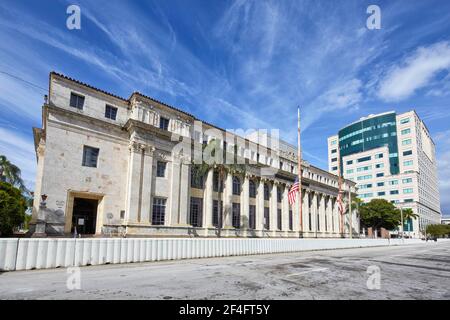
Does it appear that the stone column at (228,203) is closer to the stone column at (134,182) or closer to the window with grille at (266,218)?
the window with grille at (266,218)

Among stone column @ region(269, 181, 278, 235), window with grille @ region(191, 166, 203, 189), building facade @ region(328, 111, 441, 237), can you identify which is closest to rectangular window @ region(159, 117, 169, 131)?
window with grille @ region(191, 166, 203, 189)

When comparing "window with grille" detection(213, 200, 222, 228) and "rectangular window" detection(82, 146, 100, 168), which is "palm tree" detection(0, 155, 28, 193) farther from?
"window with grille" detection(213, 200, 222, 228)

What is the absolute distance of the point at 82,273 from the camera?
10.2 m

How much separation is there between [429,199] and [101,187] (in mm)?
131354

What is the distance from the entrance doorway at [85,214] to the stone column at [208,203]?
11599mm

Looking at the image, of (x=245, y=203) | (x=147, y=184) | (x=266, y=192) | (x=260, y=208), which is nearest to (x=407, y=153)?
(x=266, y=192)

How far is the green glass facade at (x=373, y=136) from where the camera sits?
346 ft

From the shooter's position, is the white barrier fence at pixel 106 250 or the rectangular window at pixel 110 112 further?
the rectangular window at pixel 110 112

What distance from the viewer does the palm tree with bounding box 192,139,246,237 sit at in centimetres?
3000

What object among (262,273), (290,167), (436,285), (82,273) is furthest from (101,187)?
(290,167)

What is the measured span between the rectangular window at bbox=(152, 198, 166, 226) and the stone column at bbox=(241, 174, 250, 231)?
12.2m

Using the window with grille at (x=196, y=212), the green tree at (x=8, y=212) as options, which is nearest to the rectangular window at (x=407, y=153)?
the window with grille at (x=196, y=212)
